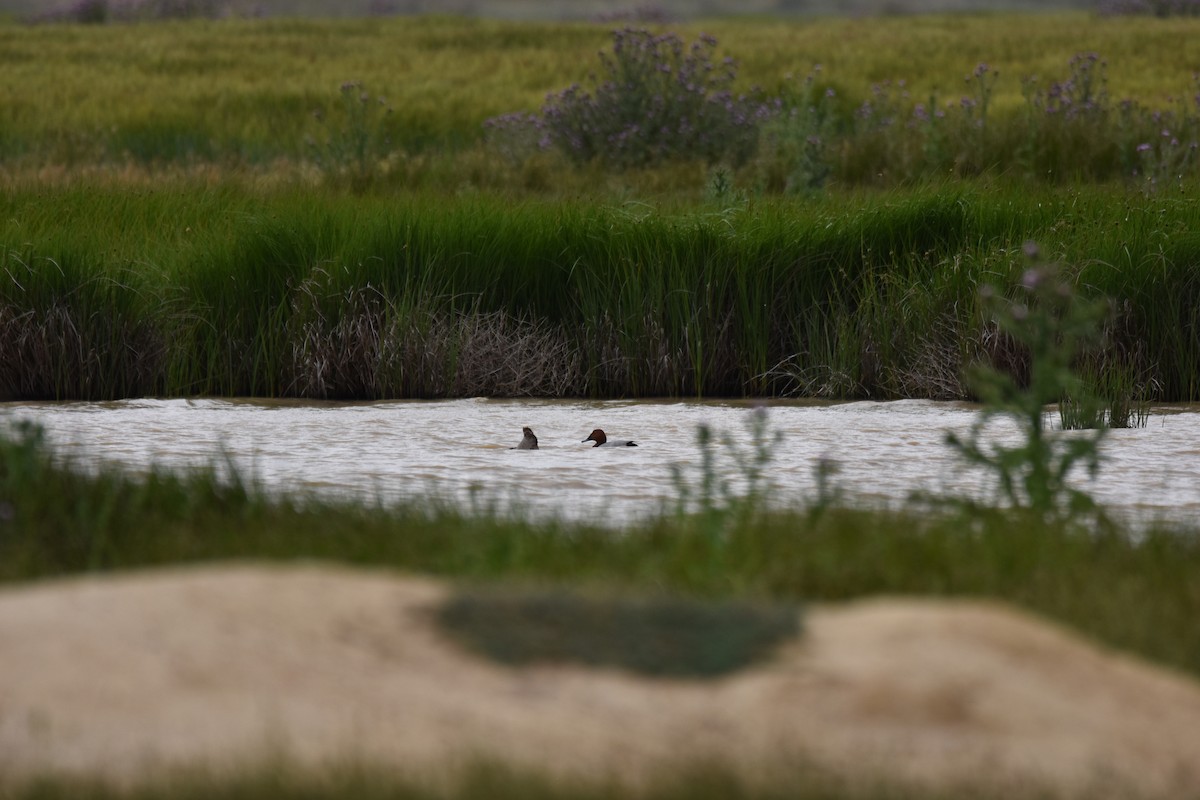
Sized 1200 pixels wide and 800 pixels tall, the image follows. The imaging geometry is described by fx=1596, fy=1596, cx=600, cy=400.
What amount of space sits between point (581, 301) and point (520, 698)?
5.65m

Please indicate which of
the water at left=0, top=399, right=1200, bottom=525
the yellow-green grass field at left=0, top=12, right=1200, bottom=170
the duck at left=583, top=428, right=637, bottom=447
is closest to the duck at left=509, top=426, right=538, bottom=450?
the water at left=0, top=399, right=1200, bottom=525

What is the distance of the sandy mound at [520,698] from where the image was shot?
203 cm

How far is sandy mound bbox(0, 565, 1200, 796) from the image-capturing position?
2.03m

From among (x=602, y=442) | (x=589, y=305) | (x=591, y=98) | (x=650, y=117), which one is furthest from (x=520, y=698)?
(x=591, y=98)

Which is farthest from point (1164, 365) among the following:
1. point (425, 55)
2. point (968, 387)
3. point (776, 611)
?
point (425, 55)

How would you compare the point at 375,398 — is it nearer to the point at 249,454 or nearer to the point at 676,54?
the point at 249,454

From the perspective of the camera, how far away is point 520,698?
221cm

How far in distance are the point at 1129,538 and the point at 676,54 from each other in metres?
10.5

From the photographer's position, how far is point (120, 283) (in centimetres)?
752

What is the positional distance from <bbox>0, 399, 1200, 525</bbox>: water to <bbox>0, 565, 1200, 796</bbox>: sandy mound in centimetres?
153

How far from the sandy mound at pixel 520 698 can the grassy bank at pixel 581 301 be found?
16.4 feet

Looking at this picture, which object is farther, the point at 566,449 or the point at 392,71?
the point at 392,71

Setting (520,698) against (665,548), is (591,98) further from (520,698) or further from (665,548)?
(520,698)

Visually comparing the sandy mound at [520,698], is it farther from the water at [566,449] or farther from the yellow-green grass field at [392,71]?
the yellow-green grass field at [392,71]
